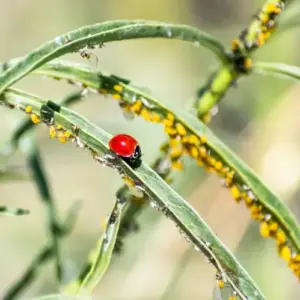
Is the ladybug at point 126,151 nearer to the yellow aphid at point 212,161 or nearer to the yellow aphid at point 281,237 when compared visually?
the yellow aphid at point 212,161

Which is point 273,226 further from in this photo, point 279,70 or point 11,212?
Result: point 11,212

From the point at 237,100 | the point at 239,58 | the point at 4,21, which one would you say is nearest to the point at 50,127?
the point at 239,58

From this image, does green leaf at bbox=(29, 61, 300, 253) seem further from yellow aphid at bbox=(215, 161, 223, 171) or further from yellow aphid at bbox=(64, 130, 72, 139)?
yellow aphid at bbox=(64, 130, 72, 139)

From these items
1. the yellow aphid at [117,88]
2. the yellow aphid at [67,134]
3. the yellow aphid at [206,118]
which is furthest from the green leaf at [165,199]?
the yellow aphid at [206,118]

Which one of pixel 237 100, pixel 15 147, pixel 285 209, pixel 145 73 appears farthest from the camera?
pixel 145 73

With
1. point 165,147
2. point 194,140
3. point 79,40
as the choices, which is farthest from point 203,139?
point 79,40

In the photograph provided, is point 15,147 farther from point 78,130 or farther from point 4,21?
point 4,21

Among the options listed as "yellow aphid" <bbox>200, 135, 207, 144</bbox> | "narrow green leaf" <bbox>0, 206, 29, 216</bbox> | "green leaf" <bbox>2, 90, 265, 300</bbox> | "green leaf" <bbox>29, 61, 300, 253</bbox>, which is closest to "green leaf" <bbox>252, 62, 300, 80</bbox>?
"green leaf" <bbox>29, 61, 300, 253</bbox>
